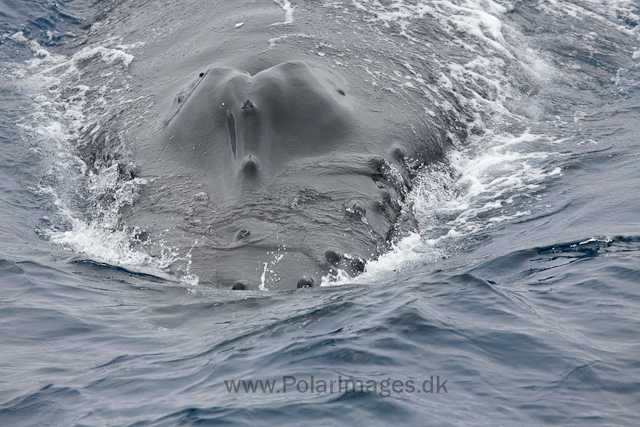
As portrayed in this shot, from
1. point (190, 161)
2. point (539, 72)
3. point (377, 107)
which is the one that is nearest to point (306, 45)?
point (377, 107)

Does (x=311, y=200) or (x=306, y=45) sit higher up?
(x=306, y=45)

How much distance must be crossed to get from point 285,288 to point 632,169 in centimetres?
846

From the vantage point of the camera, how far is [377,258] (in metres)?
13.2

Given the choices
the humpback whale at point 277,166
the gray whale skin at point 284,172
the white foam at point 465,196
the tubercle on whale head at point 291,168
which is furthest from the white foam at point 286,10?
the white foam at point 465,196

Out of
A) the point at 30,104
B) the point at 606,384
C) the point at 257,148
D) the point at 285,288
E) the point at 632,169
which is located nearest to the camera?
the point at 606,384

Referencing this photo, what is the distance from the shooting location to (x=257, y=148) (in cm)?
1464

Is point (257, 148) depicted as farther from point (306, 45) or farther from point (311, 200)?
point (306, 45)

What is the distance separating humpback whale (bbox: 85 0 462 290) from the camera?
42.3 feet

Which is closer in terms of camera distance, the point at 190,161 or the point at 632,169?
the point at 190,161

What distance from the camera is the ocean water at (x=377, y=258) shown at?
937cm

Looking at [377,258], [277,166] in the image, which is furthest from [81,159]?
[377,258]

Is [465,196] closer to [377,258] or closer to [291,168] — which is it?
[291,168]

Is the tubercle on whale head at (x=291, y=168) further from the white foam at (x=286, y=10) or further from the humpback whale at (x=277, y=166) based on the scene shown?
the white foam at (x=286, y=10)

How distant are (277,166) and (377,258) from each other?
8.81 feet
